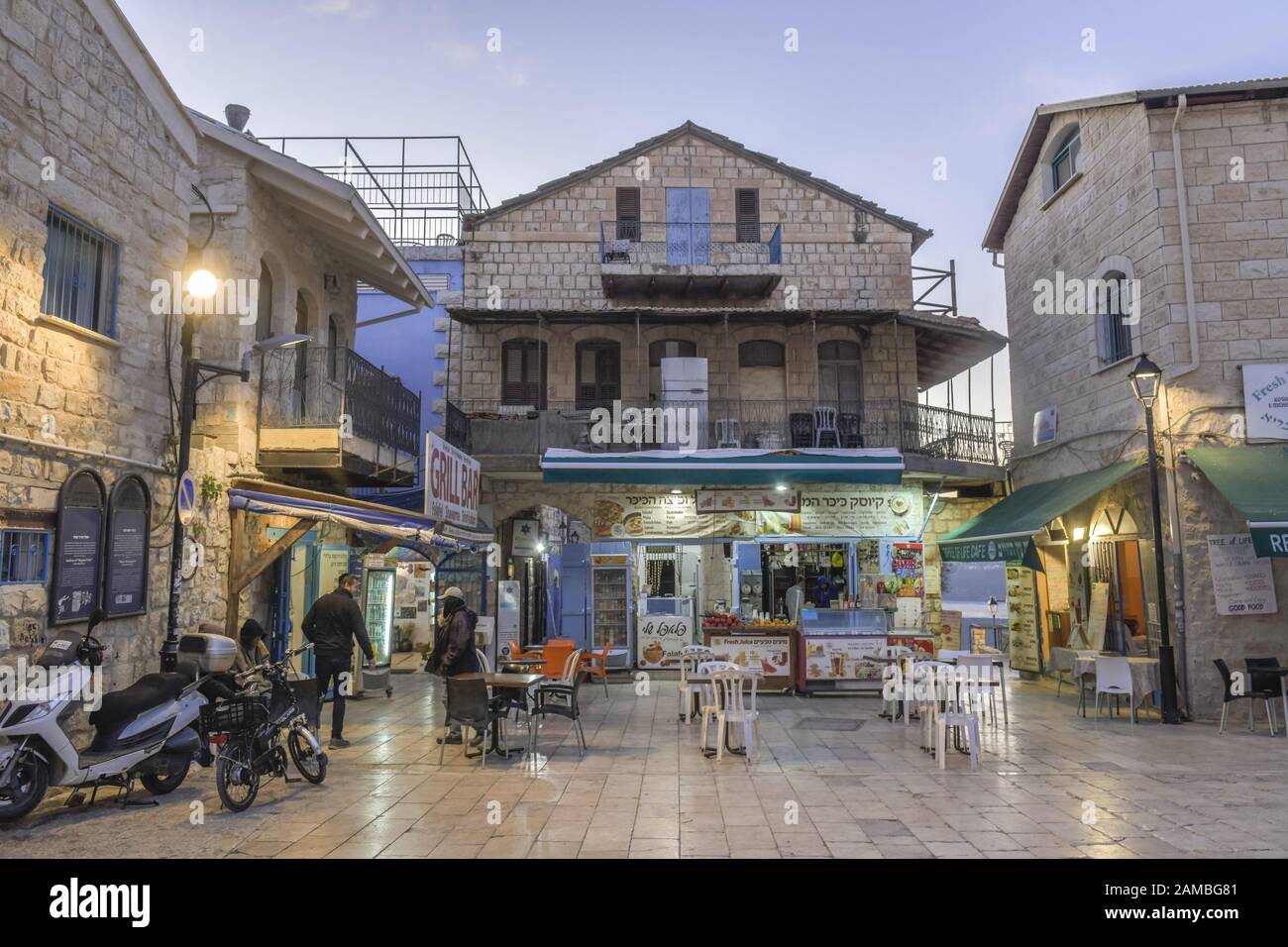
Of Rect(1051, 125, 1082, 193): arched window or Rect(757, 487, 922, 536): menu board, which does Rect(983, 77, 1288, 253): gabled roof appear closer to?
Rect(1051, 125, 1082, 193): arched window

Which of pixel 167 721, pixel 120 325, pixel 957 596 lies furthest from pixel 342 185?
pixel 957 596

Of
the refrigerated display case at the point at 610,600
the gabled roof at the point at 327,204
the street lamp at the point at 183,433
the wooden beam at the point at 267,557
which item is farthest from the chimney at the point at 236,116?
the refrigerated display case at the point at 610,600

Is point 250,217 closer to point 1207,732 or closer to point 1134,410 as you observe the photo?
point 1134,410

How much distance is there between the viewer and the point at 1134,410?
1184cm

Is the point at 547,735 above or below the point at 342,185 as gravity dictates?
below

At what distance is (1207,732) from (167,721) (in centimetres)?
1104

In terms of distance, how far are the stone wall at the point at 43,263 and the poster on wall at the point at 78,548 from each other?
11 centimetres

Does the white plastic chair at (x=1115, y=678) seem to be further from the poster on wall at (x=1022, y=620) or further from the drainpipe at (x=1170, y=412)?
the poster on wall at (x=1022, y=620)

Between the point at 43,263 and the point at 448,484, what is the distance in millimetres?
4930

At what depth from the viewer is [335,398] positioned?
43.6 feet

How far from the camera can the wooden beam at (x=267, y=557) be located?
9.50 meters

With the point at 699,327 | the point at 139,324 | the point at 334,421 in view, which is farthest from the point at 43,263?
the point at 699,327

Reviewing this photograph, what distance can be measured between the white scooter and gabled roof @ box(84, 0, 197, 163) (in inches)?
218

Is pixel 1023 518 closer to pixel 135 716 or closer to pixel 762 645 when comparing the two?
pixel 762 645
